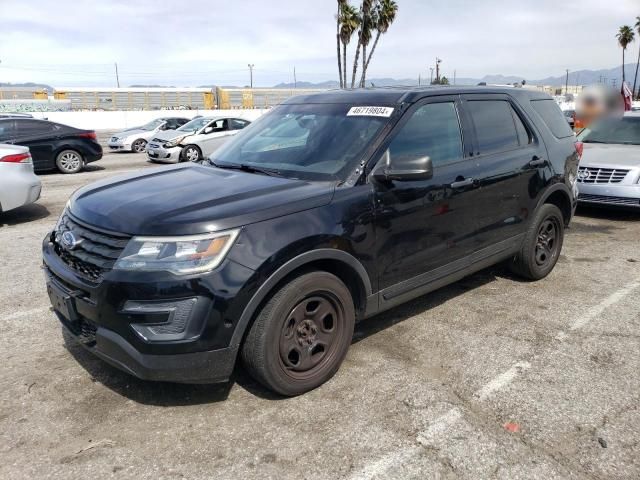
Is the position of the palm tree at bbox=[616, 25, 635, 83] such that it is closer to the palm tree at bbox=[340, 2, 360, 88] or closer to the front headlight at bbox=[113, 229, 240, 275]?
the palm tree at bbox=[340, 2, 360, 88]

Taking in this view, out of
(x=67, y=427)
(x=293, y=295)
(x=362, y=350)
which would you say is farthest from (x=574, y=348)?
(x=67, y=427)

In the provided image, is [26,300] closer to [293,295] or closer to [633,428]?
[293,295]

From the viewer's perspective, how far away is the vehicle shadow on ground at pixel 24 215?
26.2 ft

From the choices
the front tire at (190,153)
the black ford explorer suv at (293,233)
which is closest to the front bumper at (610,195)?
the black ford explorer suv at (293,233)

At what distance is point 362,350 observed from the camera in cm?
378

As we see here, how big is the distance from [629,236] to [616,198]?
2.94 ft

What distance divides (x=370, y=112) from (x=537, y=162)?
76.7 inches

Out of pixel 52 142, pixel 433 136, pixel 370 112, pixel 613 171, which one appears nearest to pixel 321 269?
pixel 370 112

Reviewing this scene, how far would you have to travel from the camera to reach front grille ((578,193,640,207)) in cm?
762

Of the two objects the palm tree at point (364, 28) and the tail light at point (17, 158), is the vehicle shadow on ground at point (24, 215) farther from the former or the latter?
the palm tree at point (364, 28)

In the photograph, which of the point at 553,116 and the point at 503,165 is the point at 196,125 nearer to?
the point at 553,116

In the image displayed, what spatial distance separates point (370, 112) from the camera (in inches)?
146

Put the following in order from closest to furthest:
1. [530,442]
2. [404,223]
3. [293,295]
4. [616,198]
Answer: [530,442] < [293,295] < [404,223] < [616,198]

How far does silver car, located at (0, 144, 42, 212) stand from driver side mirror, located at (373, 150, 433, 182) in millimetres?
6267
